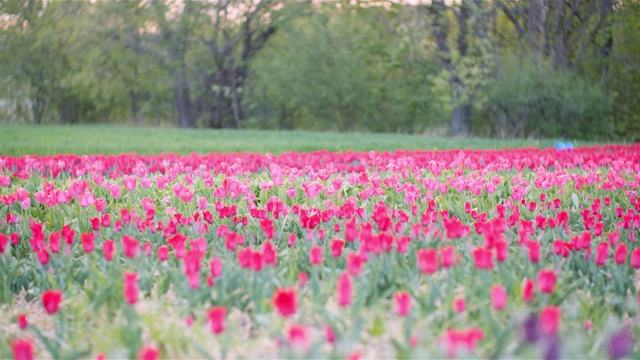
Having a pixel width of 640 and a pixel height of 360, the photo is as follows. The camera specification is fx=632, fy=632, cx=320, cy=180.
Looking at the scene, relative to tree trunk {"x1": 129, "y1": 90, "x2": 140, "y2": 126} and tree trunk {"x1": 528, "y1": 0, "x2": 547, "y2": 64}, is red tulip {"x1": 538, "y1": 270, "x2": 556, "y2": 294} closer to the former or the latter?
tree trunk {"x1": 528, "y1": 0, "x2": 547, "y2": 64}

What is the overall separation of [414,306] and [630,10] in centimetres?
1876

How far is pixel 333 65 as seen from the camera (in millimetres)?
25328

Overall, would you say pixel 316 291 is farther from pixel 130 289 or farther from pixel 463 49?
pixel 463 49

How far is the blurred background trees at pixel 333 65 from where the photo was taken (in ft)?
59.9

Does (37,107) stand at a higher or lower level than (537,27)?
lower

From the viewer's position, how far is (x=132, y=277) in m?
1.99

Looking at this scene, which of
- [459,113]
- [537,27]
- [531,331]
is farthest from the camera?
[459,113]

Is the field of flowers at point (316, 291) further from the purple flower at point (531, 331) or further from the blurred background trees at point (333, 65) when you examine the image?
the blurred background trees at point (333, 65)

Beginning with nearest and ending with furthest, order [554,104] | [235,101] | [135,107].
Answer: [554,104], [235,101], [135,107]

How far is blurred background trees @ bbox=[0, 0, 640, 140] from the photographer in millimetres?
18250

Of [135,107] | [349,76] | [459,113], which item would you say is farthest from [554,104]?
[135,107]

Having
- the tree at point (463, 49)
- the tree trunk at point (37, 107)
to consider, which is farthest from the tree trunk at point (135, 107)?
the tree at point (463, 49)

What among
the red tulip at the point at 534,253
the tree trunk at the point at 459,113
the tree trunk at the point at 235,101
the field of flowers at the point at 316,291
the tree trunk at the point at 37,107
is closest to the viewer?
the field of flowers at the point at 316,291

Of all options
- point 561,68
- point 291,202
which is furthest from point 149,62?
point 291,202
